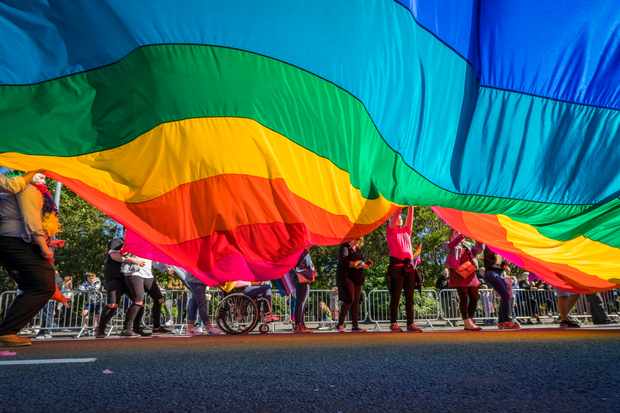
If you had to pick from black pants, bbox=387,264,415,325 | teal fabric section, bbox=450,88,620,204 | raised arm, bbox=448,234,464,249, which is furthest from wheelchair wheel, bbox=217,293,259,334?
teal fabric section, bbox=450,88,620,204

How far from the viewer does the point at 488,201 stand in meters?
4.78

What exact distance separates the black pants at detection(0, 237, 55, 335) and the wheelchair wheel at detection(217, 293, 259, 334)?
360 cm

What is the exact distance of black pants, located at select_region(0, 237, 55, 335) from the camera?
4.36 metres

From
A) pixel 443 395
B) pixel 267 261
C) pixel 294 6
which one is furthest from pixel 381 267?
pixel 443 395

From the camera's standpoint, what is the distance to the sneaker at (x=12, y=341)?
437 cm

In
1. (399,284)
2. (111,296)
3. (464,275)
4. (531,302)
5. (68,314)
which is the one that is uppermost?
(464,275)

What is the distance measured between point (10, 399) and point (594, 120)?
5.20m

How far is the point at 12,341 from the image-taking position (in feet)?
14.6

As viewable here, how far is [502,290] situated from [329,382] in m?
6.16

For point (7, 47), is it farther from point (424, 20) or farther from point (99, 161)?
point (424, 20)

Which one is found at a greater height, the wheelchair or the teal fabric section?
the teal fabric section

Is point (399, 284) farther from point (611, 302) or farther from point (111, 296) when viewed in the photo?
point (611, 302)

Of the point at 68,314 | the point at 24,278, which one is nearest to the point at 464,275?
the point at 24,278

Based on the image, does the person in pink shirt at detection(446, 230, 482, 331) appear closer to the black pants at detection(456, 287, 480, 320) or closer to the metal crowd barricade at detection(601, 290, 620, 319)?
the black pants at detection(456, 287, 480, 320)
